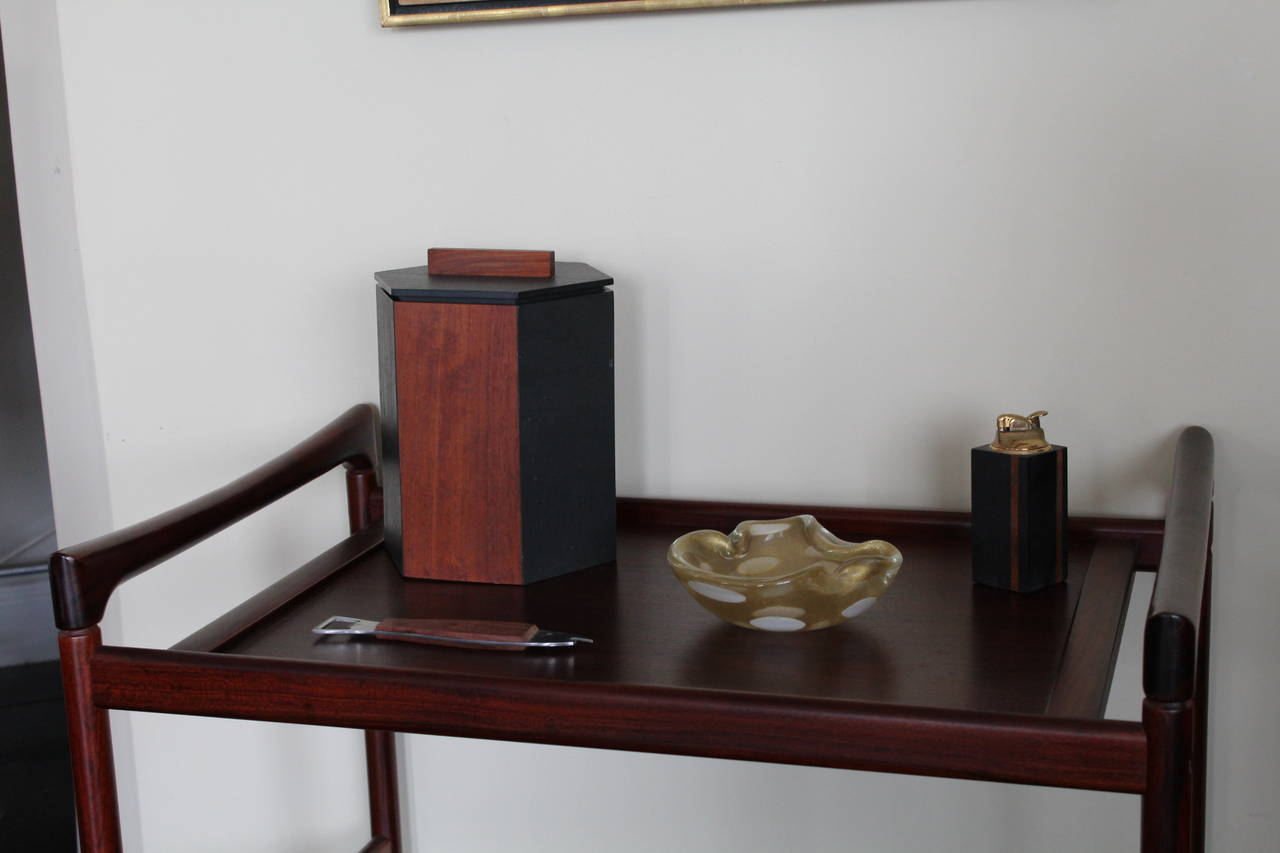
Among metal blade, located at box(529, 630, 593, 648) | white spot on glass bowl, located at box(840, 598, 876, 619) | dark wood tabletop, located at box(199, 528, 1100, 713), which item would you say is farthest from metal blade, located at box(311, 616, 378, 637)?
white spot on glass bowl, located at box(840, 598, 876, 619)

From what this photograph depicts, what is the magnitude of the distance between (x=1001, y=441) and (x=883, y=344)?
219 mm

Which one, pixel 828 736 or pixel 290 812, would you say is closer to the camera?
pixel 828 736

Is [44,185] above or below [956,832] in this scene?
above

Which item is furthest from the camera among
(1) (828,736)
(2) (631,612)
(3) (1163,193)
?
(3) (1163,193)

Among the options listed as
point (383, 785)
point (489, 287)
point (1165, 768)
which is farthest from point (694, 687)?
point (383, 785)

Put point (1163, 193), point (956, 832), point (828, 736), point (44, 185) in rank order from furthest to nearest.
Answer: point (44, 185)
point (956, 832)
point (1163, 193)
point (828, 736)

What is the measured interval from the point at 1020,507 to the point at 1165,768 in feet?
0.94

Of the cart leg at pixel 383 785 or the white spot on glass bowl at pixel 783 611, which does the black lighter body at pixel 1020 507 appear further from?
the cart leg at pixel 383 785

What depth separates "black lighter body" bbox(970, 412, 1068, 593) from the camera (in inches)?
36.4

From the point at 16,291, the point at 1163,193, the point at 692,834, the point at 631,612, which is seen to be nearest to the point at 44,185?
the point at 16,291

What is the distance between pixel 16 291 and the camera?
138 cm

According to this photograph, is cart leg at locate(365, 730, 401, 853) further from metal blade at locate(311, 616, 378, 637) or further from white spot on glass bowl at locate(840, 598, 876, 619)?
white spot on glass bowl at locate(840, 598, 876, 619)

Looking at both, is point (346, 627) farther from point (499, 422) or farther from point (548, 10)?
point (548, 10)

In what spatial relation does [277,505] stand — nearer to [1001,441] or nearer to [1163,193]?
[1001,441]
